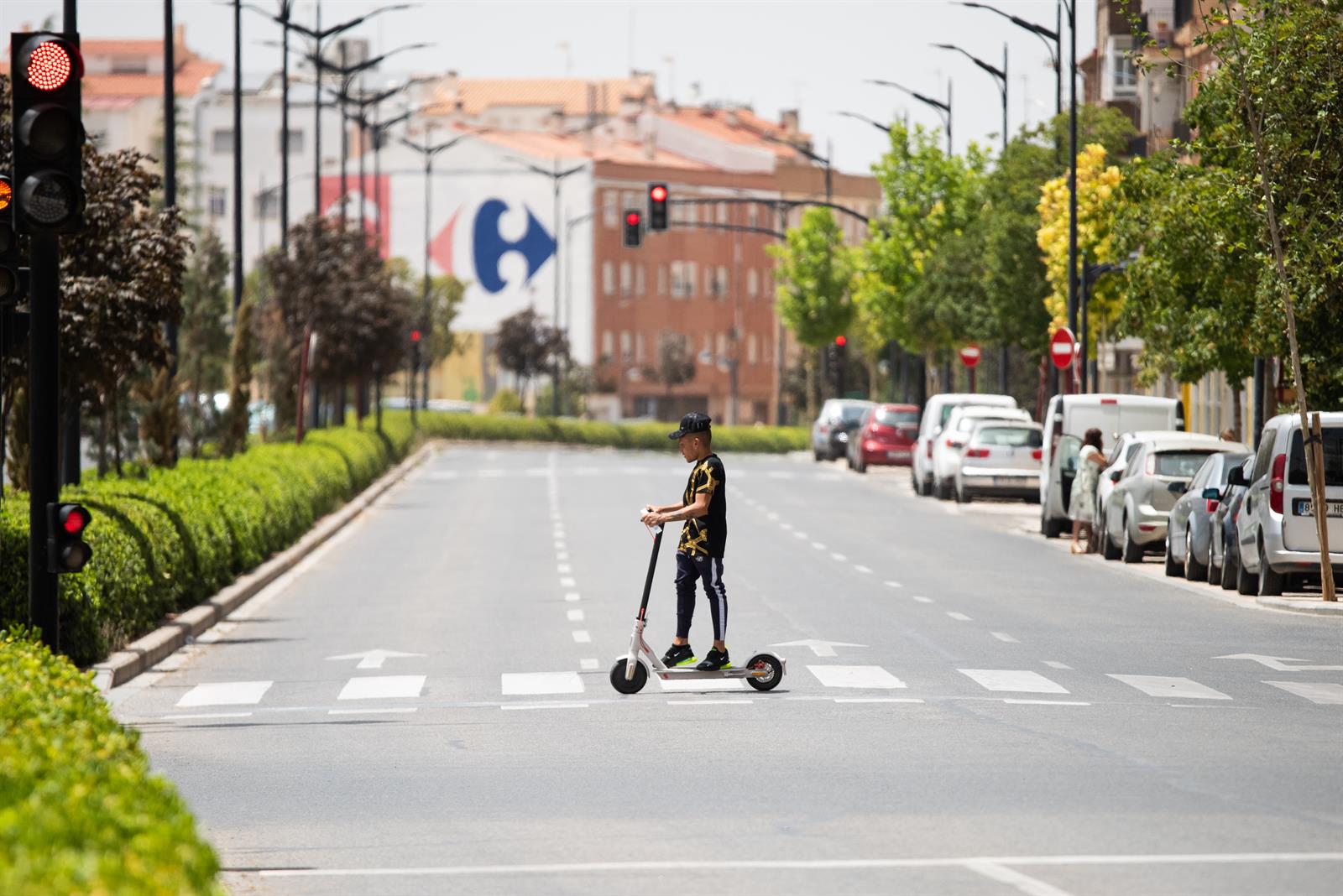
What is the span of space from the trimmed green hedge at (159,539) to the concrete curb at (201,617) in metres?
0.12

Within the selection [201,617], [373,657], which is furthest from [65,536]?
[201,617]

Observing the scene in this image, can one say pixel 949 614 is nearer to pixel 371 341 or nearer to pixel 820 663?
pixel 820 663

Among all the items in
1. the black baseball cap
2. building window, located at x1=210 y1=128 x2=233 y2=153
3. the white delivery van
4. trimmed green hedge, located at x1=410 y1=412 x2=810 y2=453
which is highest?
building window, located at x1=210 y1=128 x2=233 y2=153

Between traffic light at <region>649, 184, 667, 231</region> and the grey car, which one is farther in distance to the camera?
traffic light at <region>649, 184, 667, 231</region>

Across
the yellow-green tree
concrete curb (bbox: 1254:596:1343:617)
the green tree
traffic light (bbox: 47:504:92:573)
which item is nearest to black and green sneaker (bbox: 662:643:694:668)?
traffic light (bbox: 47:504:92:573)

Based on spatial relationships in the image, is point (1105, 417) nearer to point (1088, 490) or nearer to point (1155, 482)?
point (1088, 490)

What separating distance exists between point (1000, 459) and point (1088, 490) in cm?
1251

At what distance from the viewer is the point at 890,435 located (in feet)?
205

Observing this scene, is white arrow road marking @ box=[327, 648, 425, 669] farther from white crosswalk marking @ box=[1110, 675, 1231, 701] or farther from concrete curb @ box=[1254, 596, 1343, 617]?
concrete curb @ box=[1254, 596, 1343, 617]

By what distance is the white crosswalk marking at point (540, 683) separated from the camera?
53.8 feet

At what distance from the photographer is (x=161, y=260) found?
2470 cm

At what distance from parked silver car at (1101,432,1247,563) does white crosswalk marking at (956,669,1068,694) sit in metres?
13.4

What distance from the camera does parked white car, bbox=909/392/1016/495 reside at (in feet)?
164

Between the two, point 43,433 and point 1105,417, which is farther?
point 1105,417
